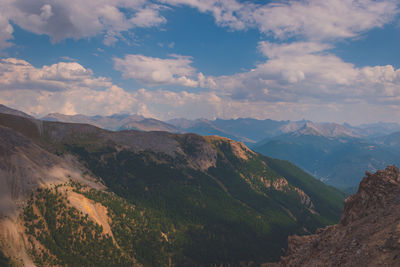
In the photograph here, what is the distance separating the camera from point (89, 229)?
6186 inches

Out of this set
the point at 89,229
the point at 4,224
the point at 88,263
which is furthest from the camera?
the point at 89,229

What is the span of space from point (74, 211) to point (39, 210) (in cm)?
2095

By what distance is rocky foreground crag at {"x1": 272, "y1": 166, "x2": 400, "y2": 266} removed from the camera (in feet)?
140

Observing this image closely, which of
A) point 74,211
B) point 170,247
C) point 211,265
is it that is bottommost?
point 211,265

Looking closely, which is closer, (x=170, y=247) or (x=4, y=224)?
(x=4, y=224)

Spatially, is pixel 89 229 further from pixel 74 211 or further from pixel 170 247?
pixel 170 247

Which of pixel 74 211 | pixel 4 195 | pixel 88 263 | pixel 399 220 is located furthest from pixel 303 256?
pixel 4 195

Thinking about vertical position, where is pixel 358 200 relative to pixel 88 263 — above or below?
above

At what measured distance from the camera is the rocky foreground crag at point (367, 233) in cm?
4257

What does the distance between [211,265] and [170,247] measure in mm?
40458

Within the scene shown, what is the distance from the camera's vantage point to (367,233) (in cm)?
5347

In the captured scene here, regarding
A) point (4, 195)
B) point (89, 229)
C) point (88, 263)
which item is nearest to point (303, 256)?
point (88, 263)

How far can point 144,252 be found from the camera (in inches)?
6806

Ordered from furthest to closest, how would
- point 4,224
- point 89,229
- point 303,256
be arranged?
point 89,229, point 4,224, point 303,256
